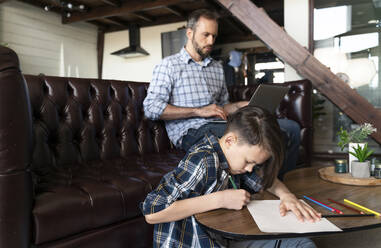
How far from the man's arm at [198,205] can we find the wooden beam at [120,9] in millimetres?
5137

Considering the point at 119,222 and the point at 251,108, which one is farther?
the point at 119,222

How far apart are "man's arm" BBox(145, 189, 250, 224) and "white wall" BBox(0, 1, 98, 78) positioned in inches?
239

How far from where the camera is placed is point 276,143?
3.14 feet

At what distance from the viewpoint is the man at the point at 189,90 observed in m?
2.03

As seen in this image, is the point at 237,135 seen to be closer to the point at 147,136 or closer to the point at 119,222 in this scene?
the point at 119,222

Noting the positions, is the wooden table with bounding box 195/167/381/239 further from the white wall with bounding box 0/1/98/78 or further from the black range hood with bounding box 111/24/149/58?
the white wall with bounding box 0/1/98/78

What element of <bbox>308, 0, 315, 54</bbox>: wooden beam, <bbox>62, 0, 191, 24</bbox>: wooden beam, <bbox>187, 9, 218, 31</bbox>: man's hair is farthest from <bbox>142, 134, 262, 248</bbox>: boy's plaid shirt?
<bbox>62, 0, 191, 24</bbox>: wooden beam

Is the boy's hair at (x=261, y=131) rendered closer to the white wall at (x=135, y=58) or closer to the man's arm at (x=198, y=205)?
the man's arm at (x=198, y=205)

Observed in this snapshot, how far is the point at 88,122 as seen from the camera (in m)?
1.95

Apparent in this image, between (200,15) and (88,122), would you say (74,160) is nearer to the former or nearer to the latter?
(88,122)

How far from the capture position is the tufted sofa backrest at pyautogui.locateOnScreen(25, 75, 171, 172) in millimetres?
1723

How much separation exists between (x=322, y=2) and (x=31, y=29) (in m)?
5.56

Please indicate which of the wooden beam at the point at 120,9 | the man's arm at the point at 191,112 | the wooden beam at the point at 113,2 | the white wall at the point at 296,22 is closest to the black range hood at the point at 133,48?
the wooden beam at the point at 120,9

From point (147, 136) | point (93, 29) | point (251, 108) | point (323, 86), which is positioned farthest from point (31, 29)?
point (251, 108)
